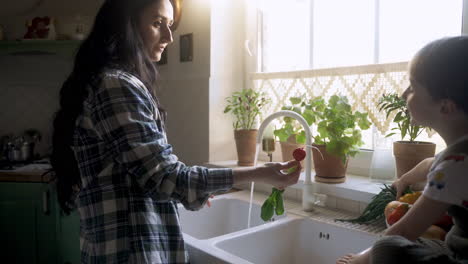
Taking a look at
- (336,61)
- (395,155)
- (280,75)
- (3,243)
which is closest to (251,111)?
(280,75)

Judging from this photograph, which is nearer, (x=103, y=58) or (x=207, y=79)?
(x=103, y=58)

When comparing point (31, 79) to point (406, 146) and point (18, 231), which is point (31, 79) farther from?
point (406, 146)

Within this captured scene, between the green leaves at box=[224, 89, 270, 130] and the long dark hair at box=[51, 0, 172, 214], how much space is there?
35.2 inches

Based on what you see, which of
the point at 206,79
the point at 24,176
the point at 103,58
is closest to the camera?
the point at 103,58

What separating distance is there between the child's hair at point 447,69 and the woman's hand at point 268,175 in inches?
15.0

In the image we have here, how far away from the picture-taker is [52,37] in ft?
8.13

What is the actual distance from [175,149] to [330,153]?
3.17 feet

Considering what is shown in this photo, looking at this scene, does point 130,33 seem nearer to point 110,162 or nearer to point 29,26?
point 110,162

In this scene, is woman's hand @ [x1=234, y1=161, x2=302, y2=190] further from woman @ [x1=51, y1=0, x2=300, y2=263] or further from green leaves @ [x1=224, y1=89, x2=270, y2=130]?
green leaves @ [x1=224, y1=89, x2=270, y2=130]

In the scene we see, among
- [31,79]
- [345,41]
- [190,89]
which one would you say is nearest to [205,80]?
[190,89]

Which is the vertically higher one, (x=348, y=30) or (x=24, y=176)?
(x=348, y=30)

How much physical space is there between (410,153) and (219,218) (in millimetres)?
803

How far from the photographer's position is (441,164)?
2.09ft

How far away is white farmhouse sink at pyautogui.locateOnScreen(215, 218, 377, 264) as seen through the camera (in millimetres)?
1168
